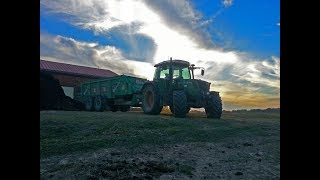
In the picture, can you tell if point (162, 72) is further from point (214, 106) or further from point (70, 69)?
point (70, 69)

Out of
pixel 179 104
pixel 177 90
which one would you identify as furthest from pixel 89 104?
pixel 179 104

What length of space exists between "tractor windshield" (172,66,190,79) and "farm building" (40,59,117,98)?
15.1m

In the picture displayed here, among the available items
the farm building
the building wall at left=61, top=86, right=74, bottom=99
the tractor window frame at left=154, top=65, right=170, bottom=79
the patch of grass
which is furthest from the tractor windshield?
the building wall at left=61, top=86, right=74, bottom=99

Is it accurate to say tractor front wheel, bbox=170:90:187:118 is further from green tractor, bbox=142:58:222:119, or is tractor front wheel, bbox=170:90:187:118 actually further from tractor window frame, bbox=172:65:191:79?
tractor window frame, bbox=172:65:191:79

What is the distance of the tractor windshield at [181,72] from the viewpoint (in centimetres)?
1469

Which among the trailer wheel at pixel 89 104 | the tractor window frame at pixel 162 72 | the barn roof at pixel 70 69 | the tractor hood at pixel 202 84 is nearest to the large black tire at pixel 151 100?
the tractor window frame at pixel 162 72

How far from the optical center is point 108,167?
5727 mm

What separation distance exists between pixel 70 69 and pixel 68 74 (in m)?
1.30

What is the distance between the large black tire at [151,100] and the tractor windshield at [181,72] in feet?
3.94

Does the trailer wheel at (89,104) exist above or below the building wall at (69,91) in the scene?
below

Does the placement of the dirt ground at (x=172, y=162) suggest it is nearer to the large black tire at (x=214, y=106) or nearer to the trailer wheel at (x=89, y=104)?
the large black tire at (x=214, y=106)

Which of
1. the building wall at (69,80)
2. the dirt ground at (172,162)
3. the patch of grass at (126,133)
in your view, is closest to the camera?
the dirt ground at (172,162)
